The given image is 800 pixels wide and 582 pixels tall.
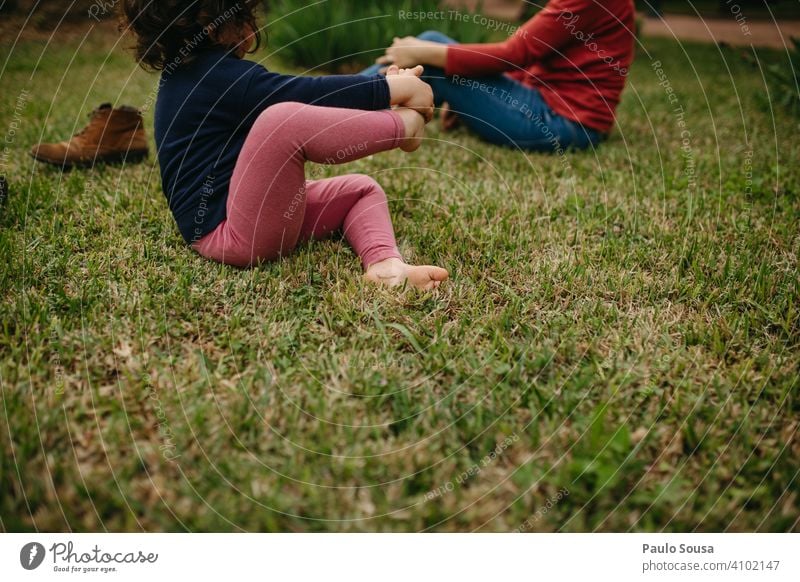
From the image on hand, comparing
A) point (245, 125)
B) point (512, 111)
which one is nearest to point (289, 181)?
point (245, 125)

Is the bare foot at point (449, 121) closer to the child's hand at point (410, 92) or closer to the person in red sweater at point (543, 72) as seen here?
the person in red sweater at point (543, 72)

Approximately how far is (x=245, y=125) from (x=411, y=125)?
409 millimetres

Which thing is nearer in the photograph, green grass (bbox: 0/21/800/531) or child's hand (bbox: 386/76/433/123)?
green grass (bbox: 0/21/800/531)

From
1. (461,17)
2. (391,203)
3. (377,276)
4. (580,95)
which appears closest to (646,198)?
(580,95)

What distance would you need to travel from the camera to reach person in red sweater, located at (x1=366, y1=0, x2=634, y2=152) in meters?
2.25

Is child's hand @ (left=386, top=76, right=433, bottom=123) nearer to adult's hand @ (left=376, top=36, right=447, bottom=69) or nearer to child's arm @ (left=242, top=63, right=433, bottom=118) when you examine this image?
child's arm @ (left=242, top=63, right=433, bottom=118)

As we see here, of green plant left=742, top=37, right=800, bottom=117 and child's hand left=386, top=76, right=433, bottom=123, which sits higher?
child's hand left=386, top=76, right=433, bottom=123

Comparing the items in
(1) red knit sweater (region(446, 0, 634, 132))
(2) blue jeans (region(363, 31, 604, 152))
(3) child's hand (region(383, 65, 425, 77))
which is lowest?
(2) blue jeans (region(363, 31, 604, 152))

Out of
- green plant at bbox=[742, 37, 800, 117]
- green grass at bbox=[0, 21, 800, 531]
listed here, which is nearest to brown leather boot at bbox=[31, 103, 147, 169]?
green grass at bbox=[0, 21, 800, 531]

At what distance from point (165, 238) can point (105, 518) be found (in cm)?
88

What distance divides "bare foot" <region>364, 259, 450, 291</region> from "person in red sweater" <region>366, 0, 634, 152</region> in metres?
1.19

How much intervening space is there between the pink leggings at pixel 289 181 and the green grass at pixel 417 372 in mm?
63

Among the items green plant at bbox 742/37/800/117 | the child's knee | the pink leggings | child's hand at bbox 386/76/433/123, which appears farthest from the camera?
green plant at bbox 742/37/800/117

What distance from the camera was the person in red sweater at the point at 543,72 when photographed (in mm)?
2252
